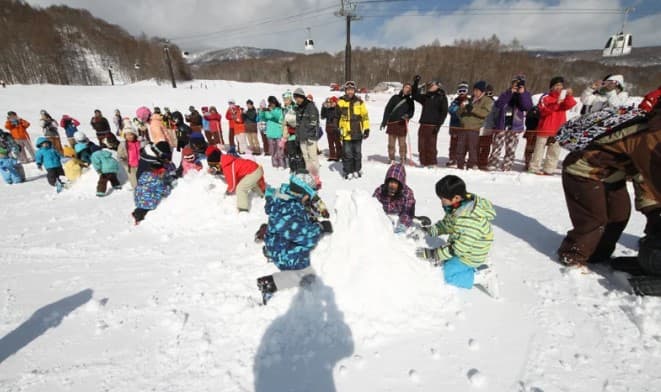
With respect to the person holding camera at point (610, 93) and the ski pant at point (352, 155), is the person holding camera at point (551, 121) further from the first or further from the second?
the ski pant at point (352, 155)

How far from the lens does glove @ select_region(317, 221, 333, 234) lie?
346 centimetres

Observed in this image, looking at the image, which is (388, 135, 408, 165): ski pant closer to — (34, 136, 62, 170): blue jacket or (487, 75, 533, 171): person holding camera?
(487, 75, 533, 171): person holding camera

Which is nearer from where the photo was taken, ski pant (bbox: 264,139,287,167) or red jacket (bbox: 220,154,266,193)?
red jacket (bbox: 220,154,266,193)

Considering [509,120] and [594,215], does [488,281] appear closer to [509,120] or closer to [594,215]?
[594,215]

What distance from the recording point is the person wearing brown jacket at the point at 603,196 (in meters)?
2.59

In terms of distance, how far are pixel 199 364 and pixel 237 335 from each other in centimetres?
33

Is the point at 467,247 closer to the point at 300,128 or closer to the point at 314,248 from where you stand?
the point at 314,248

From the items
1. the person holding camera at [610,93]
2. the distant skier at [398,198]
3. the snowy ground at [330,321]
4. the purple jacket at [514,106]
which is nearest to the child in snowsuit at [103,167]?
the snowy ground at [330,321]

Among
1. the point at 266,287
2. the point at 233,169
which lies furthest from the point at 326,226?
the point at 233,169

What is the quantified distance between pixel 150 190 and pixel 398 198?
4148 millimetres

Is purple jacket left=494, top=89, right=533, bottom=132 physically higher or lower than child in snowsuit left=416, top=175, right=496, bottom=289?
higher

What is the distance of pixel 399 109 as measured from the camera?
6.98 meters

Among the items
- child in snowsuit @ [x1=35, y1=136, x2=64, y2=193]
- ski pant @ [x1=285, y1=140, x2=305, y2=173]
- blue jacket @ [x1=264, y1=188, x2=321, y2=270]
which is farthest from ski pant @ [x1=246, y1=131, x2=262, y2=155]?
blue jacket @ [x1=264, y1=188, x2=321, y2=270]

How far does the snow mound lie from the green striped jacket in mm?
339
